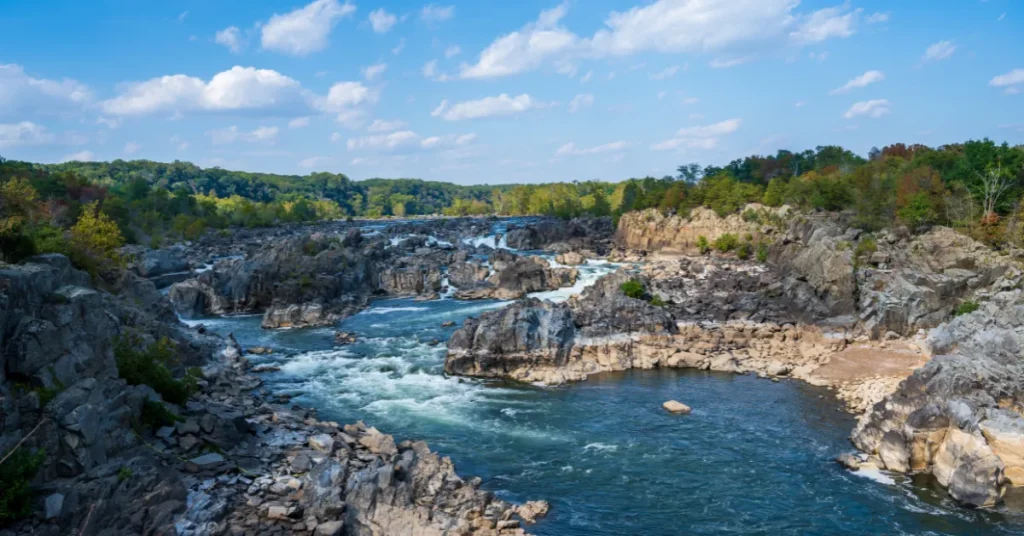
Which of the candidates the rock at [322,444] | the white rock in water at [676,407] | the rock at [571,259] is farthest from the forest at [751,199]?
the white rock in water at [676,407]

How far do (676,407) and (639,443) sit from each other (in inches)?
173

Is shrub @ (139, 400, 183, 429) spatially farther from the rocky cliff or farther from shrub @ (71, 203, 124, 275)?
shrub @ (71, 203, 124, 275)

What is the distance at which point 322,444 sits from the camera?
2259 centimetres

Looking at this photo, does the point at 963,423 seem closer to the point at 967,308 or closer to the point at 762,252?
the point at 967,308

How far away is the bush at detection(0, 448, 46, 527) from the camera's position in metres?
14.5

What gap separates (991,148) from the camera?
52250 mm

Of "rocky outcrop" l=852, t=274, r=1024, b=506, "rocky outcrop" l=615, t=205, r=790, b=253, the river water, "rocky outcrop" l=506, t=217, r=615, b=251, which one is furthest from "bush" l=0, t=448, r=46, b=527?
"rocky outcrop" l=506, t=217, r=615, b=251

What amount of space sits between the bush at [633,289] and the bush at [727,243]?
2924 cm

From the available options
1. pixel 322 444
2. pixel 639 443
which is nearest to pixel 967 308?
pixel 639 443

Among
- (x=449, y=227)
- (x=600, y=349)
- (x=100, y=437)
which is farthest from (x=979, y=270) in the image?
(x=449, y=227)

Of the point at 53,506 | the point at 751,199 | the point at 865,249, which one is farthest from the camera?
the point at 751,199

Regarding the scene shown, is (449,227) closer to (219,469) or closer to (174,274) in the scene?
(174,274)

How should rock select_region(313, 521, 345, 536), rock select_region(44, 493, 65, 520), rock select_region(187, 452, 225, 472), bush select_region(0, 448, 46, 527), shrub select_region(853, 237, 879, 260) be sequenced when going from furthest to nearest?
1. shrub select_region(853, 237, 879, 260)
2. rock select_region(187, 452, 225, 472)
3. rock select_region(313, 521, 345, 536)
4. rock select_region(44, 493, 65, 520)
5. bush select_region(0, 448, 46, 527)

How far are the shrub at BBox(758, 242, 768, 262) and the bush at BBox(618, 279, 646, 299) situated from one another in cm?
2245
